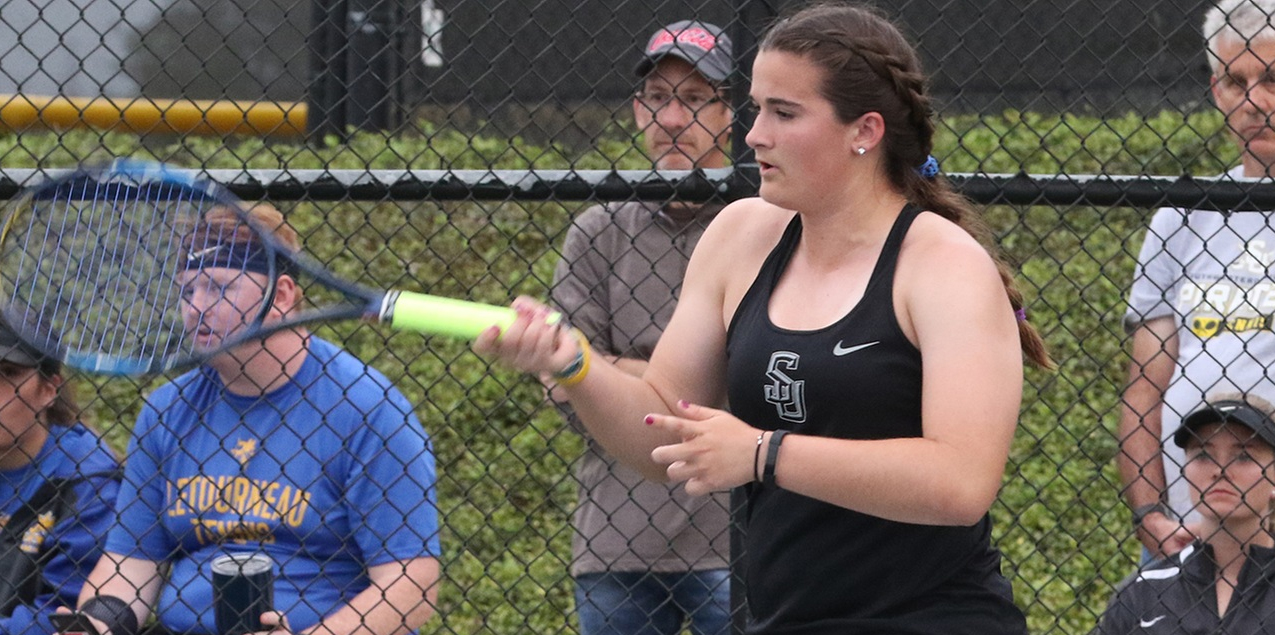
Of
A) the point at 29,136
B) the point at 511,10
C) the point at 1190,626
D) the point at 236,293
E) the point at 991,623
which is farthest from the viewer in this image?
the point at 29,136

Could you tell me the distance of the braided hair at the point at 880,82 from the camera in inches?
85.7

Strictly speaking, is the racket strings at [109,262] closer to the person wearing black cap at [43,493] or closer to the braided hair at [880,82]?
the person wearing black cap at [43,493]

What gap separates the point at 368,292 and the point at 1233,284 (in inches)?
82.2

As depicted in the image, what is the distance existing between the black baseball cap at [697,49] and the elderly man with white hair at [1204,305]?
109cm

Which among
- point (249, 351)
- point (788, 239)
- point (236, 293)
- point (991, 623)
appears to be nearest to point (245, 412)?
point (249, 351)

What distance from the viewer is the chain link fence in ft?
10.1

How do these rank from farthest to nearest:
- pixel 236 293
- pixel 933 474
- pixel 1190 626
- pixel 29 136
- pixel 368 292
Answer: pixel 29 136, pixel 1190 626, pixel 236 293, pixel 368 292, pixel 933 474

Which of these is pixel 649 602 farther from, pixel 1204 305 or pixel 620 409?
pixel 1204 305

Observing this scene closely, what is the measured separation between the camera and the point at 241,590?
2.95 meters

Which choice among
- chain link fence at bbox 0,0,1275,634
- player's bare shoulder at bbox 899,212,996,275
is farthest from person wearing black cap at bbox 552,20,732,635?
player's bare shoulder at bbox 899,212,996,275

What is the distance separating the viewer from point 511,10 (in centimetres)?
724

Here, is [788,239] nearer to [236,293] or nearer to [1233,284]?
[236,293]

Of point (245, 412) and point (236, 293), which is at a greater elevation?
point (236, 293)

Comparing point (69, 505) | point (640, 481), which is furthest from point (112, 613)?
point (640, 481)
